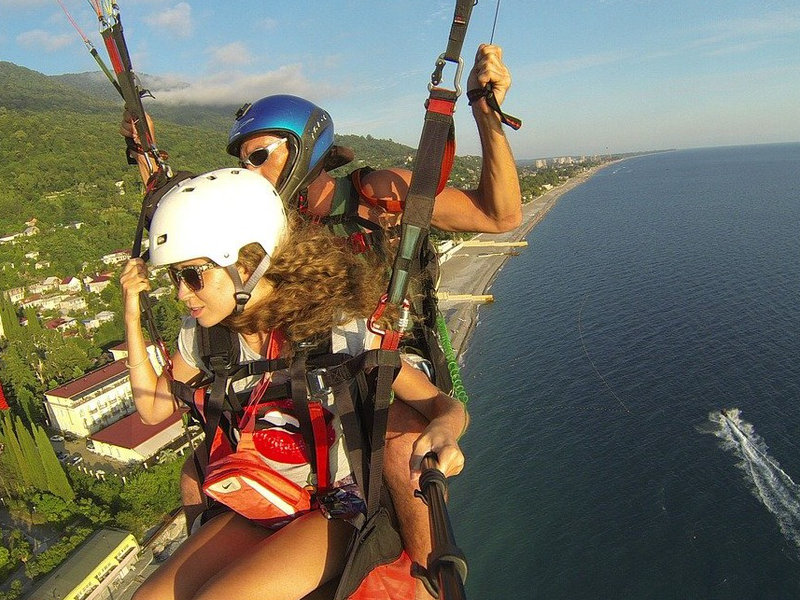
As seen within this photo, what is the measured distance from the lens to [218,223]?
1.87 m

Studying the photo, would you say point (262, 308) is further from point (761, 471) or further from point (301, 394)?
point (761, 471)

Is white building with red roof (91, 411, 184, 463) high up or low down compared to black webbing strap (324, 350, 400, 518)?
down

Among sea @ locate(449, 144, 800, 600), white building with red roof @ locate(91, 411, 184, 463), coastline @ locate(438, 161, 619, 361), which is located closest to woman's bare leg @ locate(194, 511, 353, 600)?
sea @ locate(449, 144, 800, 600)

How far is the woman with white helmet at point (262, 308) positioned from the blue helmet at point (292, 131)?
0.38 metres

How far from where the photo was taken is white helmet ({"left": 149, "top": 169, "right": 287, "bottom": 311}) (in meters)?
1.87

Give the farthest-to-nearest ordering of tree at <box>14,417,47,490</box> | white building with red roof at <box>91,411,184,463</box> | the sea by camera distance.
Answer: white building with red roof at <box>91,411,184,463</box>, tree at <box>14,417,47,490</box>, the sea

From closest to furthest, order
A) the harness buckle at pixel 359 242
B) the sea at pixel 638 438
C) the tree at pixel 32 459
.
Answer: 1. the harness buckle at pixel 359 242
2. the sea at pixel 638 438
3. the tree at pixel 32 459

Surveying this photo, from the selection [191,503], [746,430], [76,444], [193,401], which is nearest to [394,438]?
[193,401]

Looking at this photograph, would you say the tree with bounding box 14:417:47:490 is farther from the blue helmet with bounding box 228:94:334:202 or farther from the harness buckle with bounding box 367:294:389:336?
the harness buckle with bounding box 367:294:389:336

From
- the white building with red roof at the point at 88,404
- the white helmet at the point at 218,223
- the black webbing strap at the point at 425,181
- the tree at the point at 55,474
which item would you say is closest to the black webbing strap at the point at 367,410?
the black webbing strap at the point at 425,181

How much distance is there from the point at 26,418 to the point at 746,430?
2760 centimetres

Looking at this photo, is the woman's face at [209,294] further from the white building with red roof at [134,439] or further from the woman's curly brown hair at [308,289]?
the white building with red roof at [134,439]

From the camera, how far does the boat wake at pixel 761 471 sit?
1498 centimetres

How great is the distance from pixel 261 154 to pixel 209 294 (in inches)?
32.1
